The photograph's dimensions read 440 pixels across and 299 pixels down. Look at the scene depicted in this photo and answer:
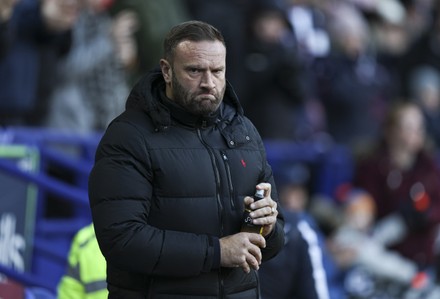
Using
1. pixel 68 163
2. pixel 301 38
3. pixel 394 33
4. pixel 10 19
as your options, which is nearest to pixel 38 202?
pixel 68 163

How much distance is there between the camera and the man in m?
3.81

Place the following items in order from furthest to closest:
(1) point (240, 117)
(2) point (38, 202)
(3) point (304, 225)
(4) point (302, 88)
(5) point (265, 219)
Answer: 1. (4) point (302, 88)
2. (2) point (38, 202)
3. (3) point (304, 225)
4. (1) point (240, 117)
5. (5) point (265, 219)

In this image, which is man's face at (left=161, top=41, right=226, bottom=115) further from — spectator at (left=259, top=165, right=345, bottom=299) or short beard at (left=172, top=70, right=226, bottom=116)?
spectator at (left=259, top=165, right=345, bottom=299)

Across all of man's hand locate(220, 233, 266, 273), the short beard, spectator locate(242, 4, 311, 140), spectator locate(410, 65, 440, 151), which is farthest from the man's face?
spectator locate(410, 65, 440, 151)

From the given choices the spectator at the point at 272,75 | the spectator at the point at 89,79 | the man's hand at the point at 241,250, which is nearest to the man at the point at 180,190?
the man's hand at the point at 241,250

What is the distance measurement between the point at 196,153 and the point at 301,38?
6746 millimetres

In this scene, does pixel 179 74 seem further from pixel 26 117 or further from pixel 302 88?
pixel 302 88

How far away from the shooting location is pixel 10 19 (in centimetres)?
697

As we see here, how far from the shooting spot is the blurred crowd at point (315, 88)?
765cm

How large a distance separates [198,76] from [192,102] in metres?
0.10

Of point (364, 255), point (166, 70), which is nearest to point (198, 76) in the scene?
point (166, 70)

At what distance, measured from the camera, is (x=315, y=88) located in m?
10.8

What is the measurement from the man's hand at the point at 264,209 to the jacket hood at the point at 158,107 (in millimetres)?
349

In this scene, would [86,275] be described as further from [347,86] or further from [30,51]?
[347,86]
